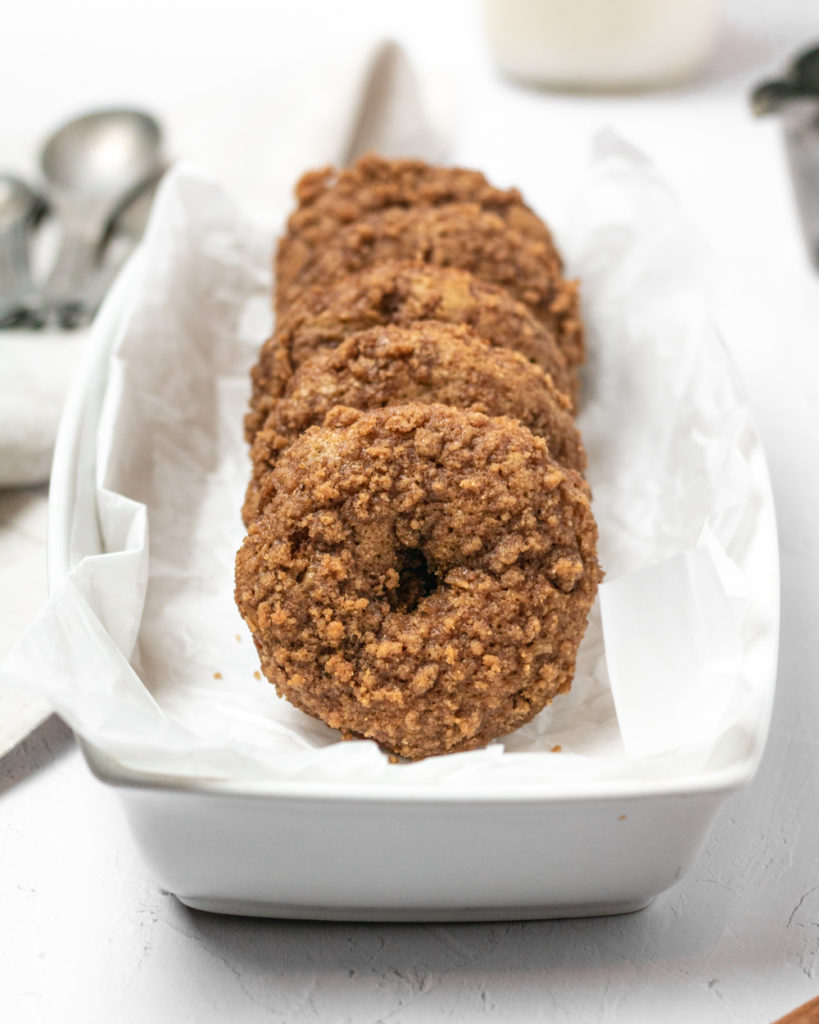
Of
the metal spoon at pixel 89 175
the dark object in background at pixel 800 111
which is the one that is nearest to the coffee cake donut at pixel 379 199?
the metal spoon at pixel 89 175

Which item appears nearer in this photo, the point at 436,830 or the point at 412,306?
the point at 436,830

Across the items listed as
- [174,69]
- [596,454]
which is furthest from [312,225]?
[174,69]

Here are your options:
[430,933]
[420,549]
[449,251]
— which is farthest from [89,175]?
[430,933]

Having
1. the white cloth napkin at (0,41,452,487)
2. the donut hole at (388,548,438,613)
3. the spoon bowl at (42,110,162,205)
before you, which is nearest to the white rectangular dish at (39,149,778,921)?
the donut hole at (388,548,438,613)

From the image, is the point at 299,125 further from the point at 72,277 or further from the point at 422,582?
the point at 422,582

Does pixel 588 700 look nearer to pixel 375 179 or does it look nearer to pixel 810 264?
pixel 375 179

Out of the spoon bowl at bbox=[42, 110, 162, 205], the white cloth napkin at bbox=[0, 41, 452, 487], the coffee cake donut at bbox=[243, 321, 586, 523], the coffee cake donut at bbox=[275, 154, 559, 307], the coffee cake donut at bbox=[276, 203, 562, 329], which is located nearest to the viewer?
the coffee cake donut at bbox=[243, 321, 586, 523]

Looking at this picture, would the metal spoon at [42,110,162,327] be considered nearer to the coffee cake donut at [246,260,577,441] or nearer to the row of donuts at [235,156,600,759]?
the coffee cake donut at [246,260,577,441]
